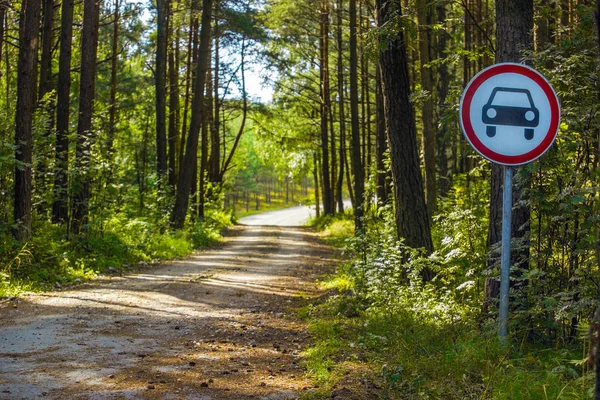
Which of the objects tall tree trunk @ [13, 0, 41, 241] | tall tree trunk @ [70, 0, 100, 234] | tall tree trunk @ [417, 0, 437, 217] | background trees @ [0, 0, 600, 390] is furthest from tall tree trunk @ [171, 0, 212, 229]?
tall tree trunk @ [13, 0, 41, 241]

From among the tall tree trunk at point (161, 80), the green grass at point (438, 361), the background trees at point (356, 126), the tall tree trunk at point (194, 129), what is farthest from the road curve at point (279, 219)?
the green grass at point (438, 361)

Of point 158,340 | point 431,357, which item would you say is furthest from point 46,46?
point 431,357

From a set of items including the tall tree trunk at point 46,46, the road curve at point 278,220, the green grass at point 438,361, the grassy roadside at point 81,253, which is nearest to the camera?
the green grass at point 438,361

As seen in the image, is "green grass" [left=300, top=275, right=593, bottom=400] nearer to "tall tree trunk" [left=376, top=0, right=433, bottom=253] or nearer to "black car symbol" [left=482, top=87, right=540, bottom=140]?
"black car symbol" [left=482, top=87, right=540, bottom=140]

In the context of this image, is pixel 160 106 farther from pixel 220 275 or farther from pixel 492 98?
pixel 492 98

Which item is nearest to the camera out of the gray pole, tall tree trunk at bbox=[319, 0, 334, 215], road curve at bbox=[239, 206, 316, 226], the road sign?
the road sign

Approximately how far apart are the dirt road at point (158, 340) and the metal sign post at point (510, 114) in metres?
2.54

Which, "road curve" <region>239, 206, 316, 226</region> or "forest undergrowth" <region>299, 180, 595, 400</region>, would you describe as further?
"road curve" <region>239, 206, 316, 226</region>

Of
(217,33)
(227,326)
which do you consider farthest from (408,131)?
(217,33)

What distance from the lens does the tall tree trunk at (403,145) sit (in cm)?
945

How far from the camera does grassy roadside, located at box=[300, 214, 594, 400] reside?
4.58 metres

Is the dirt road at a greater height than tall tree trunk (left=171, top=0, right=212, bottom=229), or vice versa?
tall tree trunk (left=171, top=0, right=212, bottom=229)

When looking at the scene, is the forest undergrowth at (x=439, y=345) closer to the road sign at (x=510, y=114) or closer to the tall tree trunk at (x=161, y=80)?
the road sign at (x=510, y=114)

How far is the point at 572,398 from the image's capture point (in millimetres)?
4062
